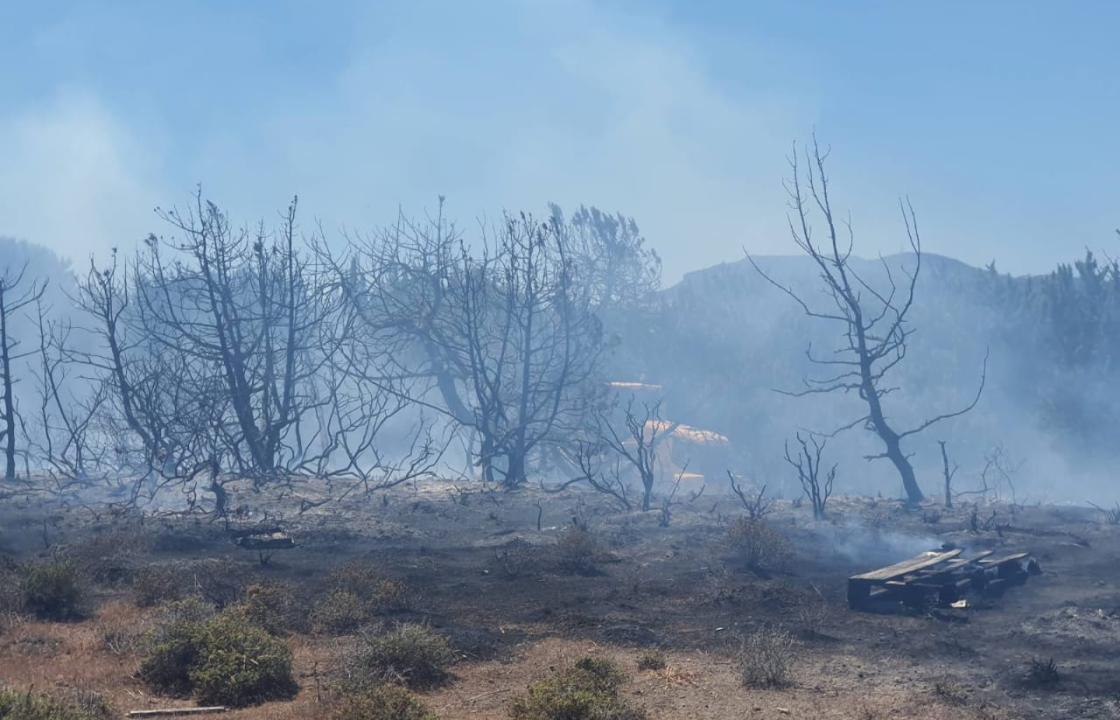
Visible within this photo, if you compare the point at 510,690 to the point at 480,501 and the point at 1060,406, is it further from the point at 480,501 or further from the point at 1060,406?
the point at 1060,406

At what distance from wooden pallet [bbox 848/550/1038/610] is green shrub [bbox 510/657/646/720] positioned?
4405 mm

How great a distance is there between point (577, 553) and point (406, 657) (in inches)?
210

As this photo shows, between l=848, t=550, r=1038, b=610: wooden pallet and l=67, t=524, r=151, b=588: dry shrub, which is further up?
l=67, t=524, r=151, b=588: dry shrub

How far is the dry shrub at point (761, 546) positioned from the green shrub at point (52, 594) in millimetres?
7976

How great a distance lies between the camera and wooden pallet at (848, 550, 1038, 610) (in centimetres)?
1083

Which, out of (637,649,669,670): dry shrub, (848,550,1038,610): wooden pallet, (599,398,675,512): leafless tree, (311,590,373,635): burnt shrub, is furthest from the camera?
(599,398,675,512): leafless tree

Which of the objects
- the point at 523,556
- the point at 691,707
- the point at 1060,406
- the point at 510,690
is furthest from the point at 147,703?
the point at 1060,406

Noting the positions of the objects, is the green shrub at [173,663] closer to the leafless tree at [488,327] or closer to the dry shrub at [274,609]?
the dry shrub at [274,609]

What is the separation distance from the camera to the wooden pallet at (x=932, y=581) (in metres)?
10.8

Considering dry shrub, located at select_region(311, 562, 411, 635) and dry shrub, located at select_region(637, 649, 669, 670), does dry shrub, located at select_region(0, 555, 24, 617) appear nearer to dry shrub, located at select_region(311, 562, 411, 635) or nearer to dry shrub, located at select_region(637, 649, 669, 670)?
dry shrub, located at select_region(311, 562, 411, 635)

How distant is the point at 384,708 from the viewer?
6.51 meters

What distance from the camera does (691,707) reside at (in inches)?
291

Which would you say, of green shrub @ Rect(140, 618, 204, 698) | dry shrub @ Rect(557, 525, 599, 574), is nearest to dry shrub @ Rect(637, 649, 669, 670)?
green shrub @ Rect(140, 618, 204, 698)

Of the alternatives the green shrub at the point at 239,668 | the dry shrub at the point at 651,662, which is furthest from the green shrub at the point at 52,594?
the dry shrub at the point at 651,662
